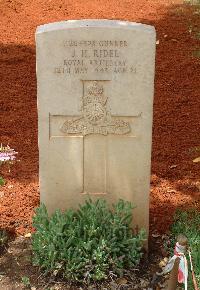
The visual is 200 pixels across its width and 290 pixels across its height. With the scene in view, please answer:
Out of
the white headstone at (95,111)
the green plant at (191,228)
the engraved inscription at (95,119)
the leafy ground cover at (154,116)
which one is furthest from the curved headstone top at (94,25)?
the leafy ground cover at (154,116)

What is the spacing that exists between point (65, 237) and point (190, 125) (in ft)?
9.42

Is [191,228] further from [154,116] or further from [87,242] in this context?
[154,116]

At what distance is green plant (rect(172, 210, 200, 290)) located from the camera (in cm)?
432

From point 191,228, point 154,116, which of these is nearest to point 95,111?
point 191,228

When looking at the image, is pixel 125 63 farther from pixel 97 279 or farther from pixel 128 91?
pixel 97 279

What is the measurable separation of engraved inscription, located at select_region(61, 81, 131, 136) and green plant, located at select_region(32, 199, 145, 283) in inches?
21.3

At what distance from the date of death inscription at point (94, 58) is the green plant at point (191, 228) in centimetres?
139

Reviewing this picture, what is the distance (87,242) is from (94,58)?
1.32m

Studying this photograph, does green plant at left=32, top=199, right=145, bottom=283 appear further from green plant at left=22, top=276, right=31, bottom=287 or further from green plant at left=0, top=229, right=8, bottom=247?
green plant at left=0, top=229, right=8, bottom=247

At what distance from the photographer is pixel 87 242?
424 centimetres

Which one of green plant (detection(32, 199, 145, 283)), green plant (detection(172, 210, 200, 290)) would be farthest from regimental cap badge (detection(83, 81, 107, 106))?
green plant (detection(172, 210, 200, 290))

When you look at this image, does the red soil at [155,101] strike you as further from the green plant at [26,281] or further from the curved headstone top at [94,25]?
the curved headstone top at [94,25]

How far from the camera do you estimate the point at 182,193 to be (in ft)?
17.9

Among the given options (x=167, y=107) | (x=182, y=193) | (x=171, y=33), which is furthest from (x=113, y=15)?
(x=182, y=193)
